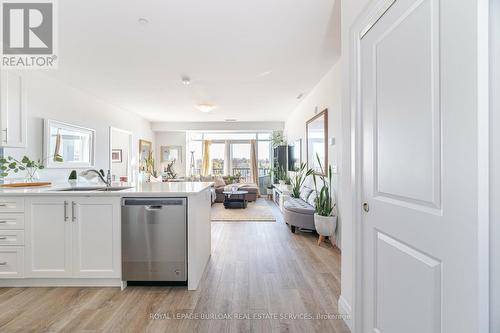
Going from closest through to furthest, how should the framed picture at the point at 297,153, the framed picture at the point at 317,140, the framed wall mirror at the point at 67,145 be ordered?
the framed wall mirror at the point at 67,145, the framed picture at the point at 317,140, the framed picture at the point at 297,153


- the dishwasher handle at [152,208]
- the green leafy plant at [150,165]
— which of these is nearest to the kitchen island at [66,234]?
the dishwasher handle at [152,208]

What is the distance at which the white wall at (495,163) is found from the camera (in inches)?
28.9

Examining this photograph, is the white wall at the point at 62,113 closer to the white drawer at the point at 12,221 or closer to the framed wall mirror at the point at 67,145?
the framed wall mirror at the point at 67,145

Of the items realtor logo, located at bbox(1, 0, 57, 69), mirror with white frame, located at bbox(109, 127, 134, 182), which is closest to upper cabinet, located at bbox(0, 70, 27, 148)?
realtor logo, located at bbox(1, 0, 57, 69)

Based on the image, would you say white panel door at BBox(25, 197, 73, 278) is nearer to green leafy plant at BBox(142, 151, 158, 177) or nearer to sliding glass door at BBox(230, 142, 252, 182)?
green leafy plant at BBox(142, 151, 158, 177)

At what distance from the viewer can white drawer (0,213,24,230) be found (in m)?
2.16

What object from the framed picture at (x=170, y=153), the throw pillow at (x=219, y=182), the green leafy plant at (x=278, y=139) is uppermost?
the green leafy plant at (x=278, y=139)

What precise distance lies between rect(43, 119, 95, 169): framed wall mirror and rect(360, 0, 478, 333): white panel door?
379cm

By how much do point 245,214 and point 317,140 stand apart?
238cm

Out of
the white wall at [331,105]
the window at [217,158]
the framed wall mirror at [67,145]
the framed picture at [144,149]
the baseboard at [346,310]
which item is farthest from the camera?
the window at [217,158]

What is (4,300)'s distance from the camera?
2004 millimetres

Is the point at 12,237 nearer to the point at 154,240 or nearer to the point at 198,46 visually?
the point at 154,240

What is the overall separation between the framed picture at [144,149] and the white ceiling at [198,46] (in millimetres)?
2517

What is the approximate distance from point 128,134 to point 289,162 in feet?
14.9
